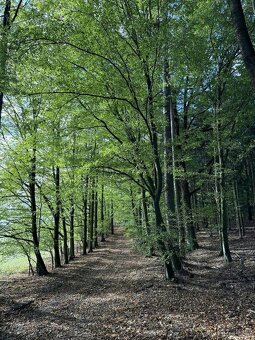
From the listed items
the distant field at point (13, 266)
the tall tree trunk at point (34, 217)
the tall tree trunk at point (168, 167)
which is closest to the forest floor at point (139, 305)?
the tall tree trunk at point (34, 217)

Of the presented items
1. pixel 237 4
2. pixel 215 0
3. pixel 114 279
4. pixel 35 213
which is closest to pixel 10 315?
pixel 114 279

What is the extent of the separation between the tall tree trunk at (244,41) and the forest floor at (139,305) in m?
5.11

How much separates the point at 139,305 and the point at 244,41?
23.1 ft

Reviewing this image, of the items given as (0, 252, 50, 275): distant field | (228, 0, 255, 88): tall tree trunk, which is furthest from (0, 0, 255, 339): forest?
(0, 252, 50, 275): distant field

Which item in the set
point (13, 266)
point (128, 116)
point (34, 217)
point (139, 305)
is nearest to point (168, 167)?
point (128, 116)

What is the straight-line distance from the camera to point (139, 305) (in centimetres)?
761

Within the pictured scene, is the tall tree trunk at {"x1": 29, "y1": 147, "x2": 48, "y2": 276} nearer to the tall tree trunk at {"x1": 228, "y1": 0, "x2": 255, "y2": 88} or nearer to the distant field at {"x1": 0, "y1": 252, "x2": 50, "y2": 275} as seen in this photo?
the distant field at {"x1": 0, "y1": 252, "x2": 50, "y2": 275}

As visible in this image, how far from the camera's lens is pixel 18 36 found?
6.78 metres

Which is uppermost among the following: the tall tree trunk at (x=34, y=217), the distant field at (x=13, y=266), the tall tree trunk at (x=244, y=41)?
the tall tree trunk at (x=244, y=41)

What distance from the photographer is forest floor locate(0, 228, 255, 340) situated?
5852 mm

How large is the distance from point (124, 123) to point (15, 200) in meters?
8.74

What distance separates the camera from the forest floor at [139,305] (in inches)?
230

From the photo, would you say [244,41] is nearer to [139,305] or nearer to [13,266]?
[139,305]

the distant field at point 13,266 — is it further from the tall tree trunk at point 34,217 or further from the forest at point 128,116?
the forest at point 128,116
